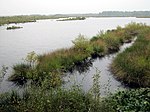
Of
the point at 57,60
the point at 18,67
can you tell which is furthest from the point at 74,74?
the point at 18,67

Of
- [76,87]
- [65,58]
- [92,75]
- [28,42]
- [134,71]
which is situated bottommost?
[28,42]

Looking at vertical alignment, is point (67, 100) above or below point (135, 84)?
above

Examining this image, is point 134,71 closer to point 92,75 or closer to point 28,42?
point 92,75

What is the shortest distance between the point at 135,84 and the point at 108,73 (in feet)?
12.1

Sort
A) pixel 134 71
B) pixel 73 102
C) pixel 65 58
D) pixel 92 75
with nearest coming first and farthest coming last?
1. pixel 73 102
2. pixel 134 71
3. pixel 92 75
4. pixel 65 58

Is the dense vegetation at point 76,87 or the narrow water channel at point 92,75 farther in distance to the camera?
the narrow water channel at point 92,75

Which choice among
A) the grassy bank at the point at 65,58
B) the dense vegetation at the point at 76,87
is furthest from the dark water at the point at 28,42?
the dense vegetation at the point at 76,87

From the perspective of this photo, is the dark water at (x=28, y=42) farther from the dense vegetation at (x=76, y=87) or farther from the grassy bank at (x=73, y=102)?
the grassy bank at (x=73, y=102)

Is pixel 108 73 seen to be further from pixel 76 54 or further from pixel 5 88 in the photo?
pixel 5 88

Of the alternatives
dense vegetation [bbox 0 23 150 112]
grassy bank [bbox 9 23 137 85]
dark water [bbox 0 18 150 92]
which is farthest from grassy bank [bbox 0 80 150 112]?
dark water [bbox 0 18 150 92]

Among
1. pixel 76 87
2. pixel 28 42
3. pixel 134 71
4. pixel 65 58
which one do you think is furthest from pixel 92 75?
pixel 28 42

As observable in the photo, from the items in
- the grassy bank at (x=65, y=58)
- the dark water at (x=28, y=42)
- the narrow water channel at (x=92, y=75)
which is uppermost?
the grassy bank at (x=65, y=58)

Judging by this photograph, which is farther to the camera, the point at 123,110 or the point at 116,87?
the point at 116,87

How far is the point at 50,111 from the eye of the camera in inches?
350
